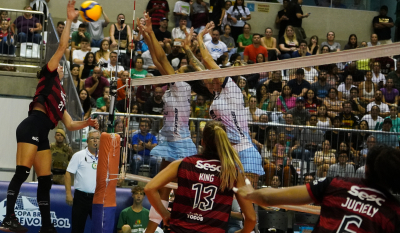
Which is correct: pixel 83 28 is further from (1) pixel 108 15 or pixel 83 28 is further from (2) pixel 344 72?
(2) pixel 344 72

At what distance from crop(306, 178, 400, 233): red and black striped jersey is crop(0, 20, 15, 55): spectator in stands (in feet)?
33.2

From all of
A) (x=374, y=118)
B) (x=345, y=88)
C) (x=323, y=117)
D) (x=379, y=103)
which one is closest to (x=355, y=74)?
(x=345, y=88)

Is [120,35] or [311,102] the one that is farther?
[120,35]

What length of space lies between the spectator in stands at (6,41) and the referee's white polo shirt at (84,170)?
4.09 m

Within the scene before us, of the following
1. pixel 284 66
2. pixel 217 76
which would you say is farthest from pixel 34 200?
pixel 284 66

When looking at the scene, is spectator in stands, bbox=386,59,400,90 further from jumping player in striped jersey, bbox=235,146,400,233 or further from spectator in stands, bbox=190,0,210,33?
jumping player in striped jersey, bbox=235,146,400,233

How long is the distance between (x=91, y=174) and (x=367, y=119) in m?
5.83

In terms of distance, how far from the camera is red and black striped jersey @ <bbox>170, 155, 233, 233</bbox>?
411 cm

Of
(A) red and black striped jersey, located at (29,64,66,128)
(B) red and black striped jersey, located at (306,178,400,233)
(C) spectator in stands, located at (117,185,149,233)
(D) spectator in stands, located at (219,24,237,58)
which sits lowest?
(C) spectator in stands, located at (117,185,149,233)

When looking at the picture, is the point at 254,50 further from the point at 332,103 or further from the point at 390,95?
the point at 332,103

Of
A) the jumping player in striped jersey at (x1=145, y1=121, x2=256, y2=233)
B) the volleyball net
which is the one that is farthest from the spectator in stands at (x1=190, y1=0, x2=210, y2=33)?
the jumping player in striped jersey at (x1=145, y1=121, x2=256, y2=233)

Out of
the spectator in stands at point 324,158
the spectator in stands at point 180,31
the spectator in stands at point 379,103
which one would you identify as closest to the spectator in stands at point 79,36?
the spectator in stands at point 180,31

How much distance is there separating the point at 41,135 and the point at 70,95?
528 centimetres

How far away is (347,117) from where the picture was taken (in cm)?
1067
